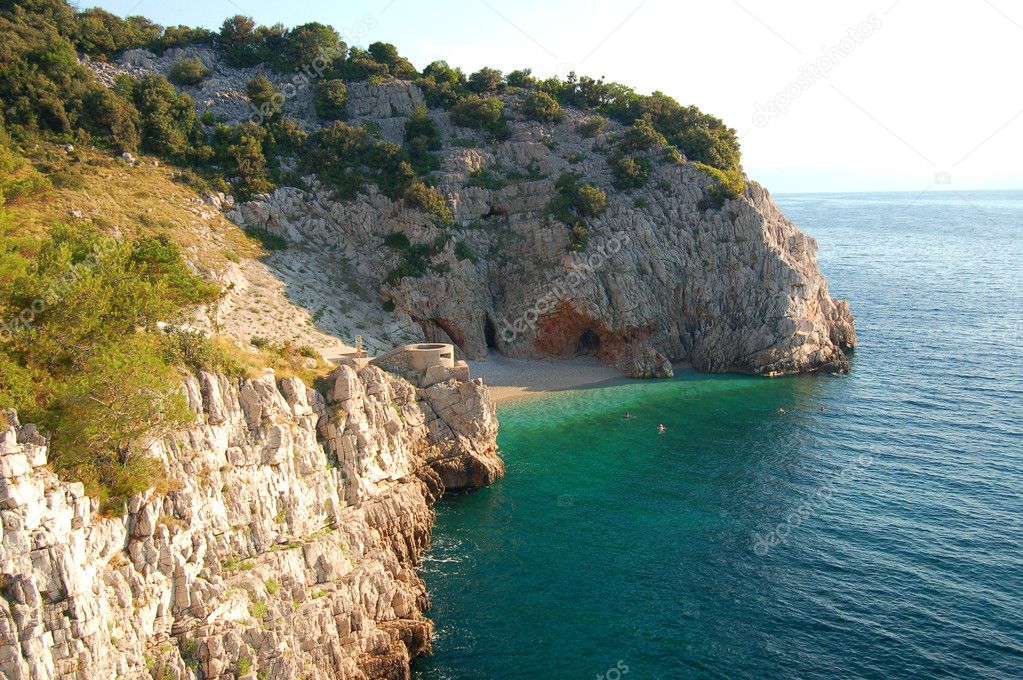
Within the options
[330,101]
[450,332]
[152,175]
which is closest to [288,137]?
[330,101]

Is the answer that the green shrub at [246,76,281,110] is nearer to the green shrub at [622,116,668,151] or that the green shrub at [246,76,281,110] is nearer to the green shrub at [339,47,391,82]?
the green shrub at [339,47,391,82]

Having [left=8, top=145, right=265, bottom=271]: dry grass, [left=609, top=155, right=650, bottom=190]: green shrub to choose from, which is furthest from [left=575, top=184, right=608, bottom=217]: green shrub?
[left=8, top=145, right=265, bottom=271]: dry grass

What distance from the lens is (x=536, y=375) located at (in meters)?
62.7

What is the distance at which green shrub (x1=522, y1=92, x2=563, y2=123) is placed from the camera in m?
77.1

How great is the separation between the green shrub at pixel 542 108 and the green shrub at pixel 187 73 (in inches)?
1330

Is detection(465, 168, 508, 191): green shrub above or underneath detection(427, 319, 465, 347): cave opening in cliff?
above

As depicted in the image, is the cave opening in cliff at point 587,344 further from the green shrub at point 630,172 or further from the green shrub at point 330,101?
the green shrub at point 330,101

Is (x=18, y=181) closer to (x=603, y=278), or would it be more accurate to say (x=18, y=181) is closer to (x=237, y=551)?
(x=237, y=551)

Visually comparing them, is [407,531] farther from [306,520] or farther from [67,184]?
[67,184]

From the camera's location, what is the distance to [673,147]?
7394cm

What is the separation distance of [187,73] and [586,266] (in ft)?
147

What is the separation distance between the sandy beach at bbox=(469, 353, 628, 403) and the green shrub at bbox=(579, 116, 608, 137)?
1027 inches

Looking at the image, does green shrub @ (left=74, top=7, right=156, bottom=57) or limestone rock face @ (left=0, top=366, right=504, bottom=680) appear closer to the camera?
limestone rock face @ (left=0, top=366, right=504, bottom=680)

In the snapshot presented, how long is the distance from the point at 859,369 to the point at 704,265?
1667 cm
